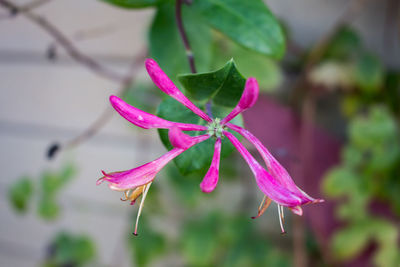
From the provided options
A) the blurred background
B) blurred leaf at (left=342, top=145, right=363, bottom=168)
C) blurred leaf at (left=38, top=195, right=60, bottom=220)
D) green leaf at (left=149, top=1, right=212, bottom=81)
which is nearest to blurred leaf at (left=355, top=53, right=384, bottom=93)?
the blurred background

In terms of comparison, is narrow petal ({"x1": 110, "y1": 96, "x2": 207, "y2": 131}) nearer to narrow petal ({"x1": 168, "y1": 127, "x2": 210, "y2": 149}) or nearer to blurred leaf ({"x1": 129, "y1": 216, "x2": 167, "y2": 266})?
narrow petal ({"x1": 168, "y1": 127, "x2": 210, "y2": 149})

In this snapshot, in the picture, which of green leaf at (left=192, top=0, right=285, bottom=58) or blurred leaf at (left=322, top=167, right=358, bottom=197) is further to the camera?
blurred leaf at (left=322, top=167, right=358, bottom=197)

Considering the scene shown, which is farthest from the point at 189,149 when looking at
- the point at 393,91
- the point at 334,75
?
the point at 393,91

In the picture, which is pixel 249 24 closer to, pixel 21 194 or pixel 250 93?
pixel 250 93

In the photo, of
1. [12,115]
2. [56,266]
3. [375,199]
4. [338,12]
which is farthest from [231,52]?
[12,115]

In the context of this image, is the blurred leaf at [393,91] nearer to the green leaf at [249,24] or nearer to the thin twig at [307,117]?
the thin twig at [307,117]
